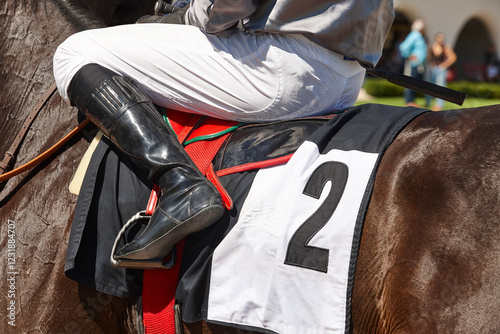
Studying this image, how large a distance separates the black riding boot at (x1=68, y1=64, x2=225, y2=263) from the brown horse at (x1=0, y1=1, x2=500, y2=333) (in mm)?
336

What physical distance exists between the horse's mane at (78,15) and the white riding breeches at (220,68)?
1.61 feet

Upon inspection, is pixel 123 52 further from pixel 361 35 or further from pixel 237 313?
pixel 237 313

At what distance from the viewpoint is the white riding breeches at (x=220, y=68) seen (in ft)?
7.00

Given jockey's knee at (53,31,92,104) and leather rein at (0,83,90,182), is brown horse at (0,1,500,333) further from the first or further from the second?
jockey's knee at (53,31,92,104)

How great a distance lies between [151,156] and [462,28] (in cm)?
2775

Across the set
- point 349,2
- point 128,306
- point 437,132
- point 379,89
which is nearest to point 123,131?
point 128,306

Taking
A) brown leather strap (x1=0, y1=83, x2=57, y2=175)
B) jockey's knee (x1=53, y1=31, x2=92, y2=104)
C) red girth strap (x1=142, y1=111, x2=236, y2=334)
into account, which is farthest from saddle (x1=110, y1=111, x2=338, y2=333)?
brown leather strap (x1=0, y1=83, x2=57, y2=175)

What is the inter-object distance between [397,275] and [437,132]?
0.53 metres

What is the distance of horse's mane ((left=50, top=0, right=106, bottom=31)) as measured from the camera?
2.74 m

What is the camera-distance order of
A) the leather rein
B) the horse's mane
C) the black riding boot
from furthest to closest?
the horse's mane, the leather rein, the black riding boot

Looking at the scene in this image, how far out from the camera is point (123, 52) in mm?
2221

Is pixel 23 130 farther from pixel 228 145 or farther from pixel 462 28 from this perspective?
pixel 462 28

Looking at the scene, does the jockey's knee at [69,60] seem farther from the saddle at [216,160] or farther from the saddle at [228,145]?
the saddle at [216,160]

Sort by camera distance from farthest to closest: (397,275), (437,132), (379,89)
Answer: (379,89)
(437,132)
(397,275)
